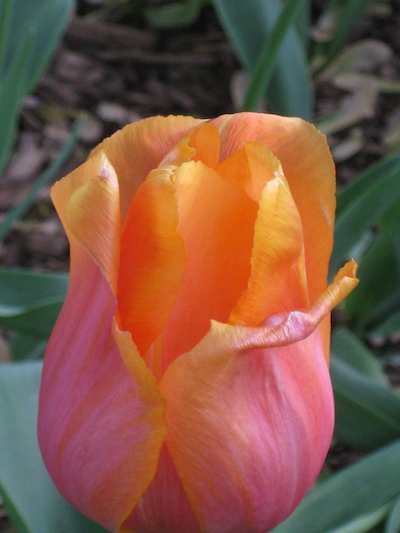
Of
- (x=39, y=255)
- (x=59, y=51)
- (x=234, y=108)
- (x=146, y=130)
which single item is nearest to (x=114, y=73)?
(x=59, y=51)

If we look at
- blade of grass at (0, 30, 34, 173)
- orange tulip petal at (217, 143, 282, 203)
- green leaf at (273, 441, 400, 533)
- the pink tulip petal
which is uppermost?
orange tulip petal at (217, 143, 282, 203)

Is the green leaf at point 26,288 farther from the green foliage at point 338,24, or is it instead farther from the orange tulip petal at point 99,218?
the green foliage at point 338,24

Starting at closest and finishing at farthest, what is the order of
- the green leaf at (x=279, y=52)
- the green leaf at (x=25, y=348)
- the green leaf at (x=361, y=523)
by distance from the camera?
the green leaf at (x=361, y=523) < the green leaf at (x=25, y=348) < the green leaf at (x=279, y=52)

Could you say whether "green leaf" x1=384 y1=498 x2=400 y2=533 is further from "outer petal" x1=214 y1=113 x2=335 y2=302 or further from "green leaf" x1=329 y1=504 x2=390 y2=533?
"outer petal" x1=214 y1=113 x2=335 y2=302

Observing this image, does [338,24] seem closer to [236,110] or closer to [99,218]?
[236,110]

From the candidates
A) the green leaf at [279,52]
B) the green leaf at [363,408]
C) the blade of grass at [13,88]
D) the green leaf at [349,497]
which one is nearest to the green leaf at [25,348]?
the blade of grass at [13,88]

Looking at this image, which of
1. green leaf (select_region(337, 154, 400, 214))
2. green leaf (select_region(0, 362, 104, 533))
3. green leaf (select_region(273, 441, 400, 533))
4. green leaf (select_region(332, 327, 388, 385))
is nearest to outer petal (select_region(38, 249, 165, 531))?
green leaf (select_region(0, 362, 104, 533))

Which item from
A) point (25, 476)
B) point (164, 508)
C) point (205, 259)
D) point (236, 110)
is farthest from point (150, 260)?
point (236, 110)
